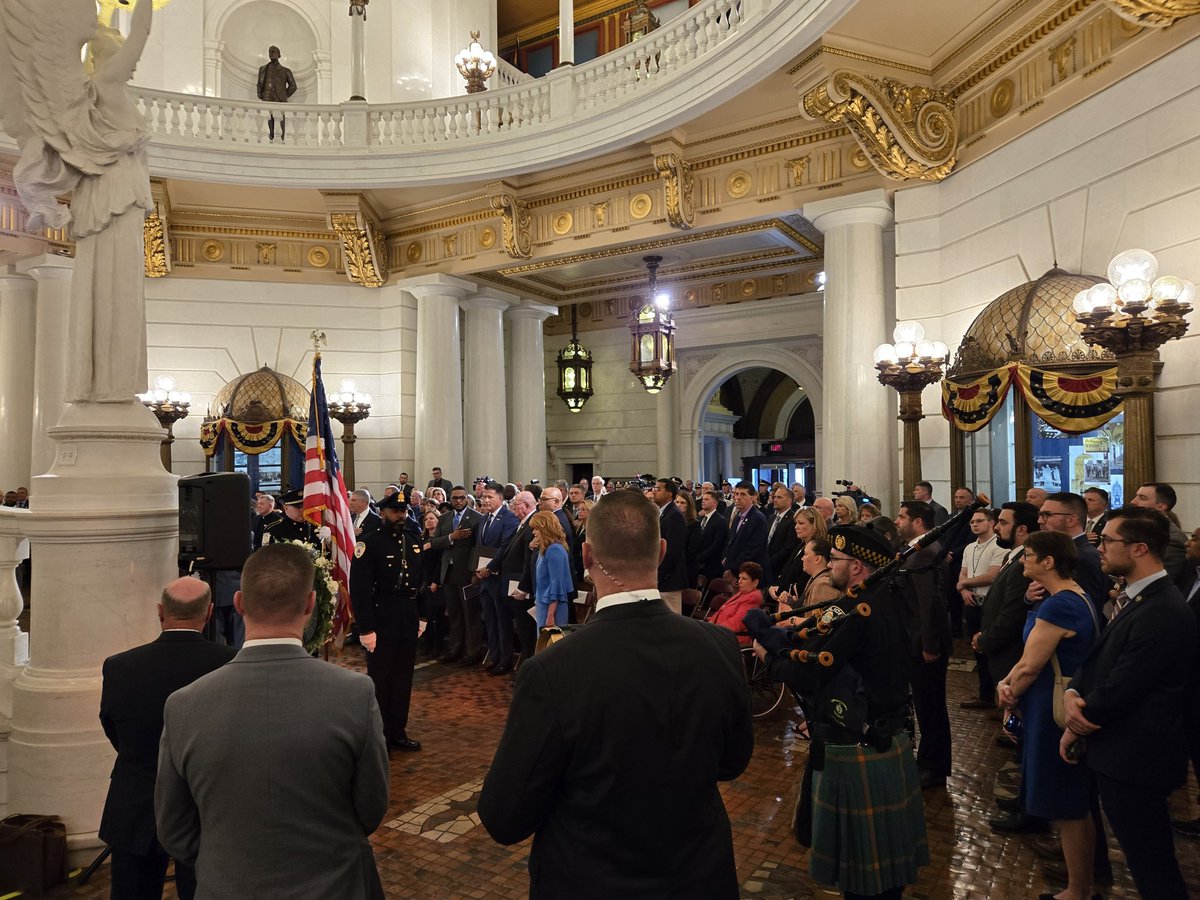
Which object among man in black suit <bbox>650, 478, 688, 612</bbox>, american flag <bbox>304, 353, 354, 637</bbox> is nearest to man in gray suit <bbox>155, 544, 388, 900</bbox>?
american flag <bbox>304, 353, 354, 637</bbox>

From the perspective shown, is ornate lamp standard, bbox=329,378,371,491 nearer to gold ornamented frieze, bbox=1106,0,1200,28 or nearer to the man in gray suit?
gold ornamented frieze, bbox=1106,0,1200,28

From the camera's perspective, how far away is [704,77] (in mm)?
9070

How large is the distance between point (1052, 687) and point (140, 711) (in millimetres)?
3402

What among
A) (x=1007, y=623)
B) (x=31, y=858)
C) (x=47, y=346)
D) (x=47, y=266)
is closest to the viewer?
(x=31, y=858)

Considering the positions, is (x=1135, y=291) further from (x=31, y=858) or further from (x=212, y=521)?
(x=31, y=858)

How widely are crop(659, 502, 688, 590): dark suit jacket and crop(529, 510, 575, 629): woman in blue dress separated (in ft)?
3.20

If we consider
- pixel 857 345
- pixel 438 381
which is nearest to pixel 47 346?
pixel 438 381

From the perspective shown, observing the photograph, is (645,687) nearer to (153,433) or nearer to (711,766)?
(711,766)

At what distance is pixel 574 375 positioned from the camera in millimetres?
16156

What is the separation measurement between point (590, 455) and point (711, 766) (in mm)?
15360

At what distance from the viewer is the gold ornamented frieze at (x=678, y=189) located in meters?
10.5

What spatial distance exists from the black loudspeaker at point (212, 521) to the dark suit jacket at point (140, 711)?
2.00 meters

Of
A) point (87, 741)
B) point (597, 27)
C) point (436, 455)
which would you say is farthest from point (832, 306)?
point (597, 27)

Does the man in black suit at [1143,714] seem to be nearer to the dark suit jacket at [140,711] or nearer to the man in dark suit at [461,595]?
the dark suit jacket at [140,711]
